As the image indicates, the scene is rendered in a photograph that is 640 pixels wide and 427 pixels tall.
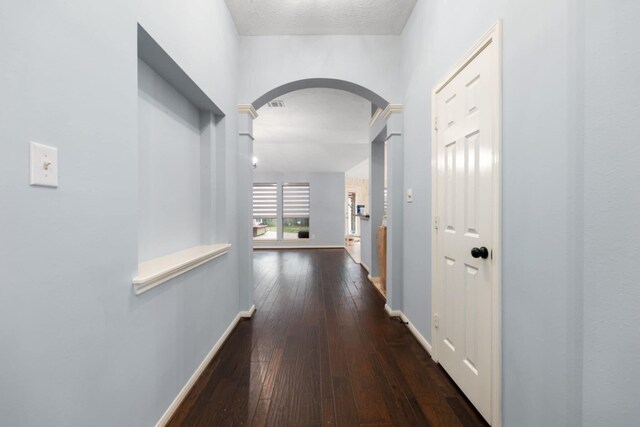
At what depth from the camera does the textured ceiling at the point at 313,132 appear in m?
4.52

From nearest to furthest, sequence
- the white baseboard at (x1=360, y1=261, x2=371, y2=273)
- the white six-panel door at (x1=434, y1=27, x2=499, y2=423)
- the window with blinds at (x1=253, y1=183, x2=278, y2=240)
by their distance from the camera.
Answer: the white six-panel door at (x1=434, y1=27, x2=499, y2=423), the white baseboard at (x1=360, y1=261, x2=371, y2=273), the window with blinds at (x1=253, y1=183, x2=278, y2=240)

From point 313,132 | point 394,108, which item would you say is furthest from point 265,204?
point 394,108

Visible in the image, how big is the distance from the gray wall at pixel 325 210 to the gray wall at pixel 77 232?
7.23 metres

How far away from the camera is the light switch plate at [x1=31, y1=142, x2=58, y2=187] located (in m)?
0.79

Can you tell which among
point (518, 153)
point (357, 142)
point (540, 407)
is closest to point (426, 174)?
point (518, 153)

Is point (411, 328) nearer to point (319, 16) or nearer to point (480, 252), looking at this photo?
point (480, 252)

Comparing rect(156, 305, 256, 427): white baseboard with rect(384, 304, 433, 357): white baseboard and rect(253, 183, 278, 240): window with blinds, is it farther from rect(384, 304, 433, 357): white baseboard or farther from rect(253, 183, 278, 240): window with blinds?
rect(253, 183, 278, 240): window with blinds

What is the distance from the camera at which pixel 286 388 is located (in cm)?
178

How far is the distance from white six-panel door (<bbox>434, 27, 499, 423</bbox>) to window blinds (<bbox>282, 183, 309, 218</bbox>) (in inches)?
270

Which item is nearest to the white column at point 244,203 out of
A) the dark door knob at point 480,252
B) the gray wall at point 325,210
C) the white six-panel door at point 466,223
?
the white six-panel door at point 466,223

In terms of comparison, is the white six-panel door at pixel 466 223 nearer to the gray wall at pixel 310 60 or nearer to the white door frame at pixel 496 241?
the white door frame at pixel 496 241

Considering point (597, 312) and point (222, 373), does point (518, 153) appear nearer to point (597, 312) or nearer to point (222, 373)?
point (597, 312)

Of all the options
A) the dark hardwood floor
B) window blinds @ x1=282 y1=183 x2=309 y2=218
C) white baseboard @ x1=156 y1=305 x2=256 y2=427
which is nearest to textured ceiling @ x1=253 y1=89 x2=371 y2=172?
window blinds @ x1=282 y1=183 x2=309 y2=218

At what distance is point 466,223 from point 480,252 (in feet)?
0.78
